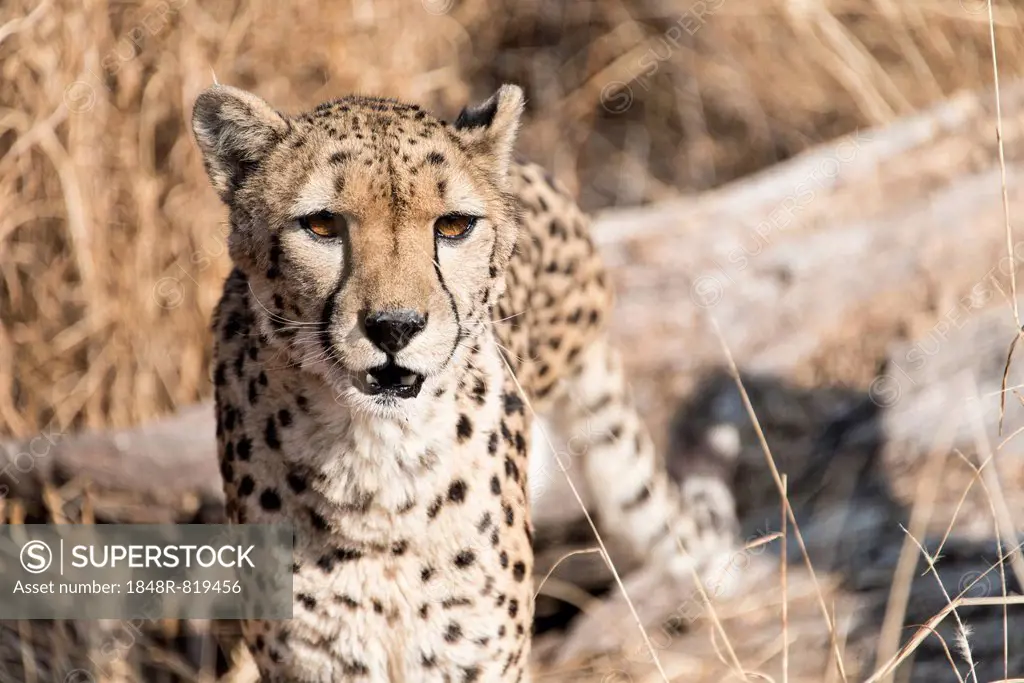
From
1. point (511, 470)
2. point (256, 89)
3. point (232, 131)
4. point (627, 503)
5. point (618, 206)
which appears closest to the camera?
point (232, 131)

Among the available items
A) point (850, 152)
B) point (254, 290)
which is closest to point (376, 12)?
point (850, 152)

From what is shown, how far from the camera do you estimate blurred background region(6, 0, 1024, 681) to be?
411cm

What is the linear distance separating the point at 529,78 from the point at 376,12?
171 centimetres

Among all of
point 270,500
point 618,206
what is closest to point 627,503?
point 270,500

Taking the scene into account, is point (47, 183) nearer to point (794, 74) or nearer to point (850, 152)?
point (850, 152)

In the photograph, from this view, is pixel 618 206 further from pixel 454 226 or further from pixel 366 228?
pixel 366 228

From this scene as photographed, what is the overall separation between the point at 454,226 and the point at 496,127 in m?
0.32

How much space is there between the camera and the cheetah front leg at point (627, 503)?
149 inches

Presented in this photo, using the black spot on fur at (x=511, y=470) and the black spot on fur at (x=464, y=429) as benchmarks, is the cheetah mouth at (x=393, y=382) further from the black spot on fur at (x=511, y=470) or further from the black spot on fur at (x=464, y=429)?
the black spot on fur at (x=511, y=470)

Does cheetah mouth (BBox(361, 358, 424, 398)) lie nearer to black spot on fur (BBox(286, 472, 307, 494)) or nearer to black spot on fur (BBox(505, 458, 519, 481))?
black spot on fur (BBox(286, 472, 307, 494))

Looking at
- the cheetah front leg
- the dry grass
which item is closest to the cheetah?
the cheetah front leg

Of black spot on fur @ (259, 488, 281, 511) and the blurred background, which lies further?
the blurred background

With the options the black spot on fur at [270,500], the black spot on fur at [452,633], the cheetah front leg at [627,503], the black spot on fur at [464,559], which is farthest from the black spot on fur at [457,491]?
the cheetah front leg at [627,503]

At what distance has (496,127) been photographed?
2.45 meters
